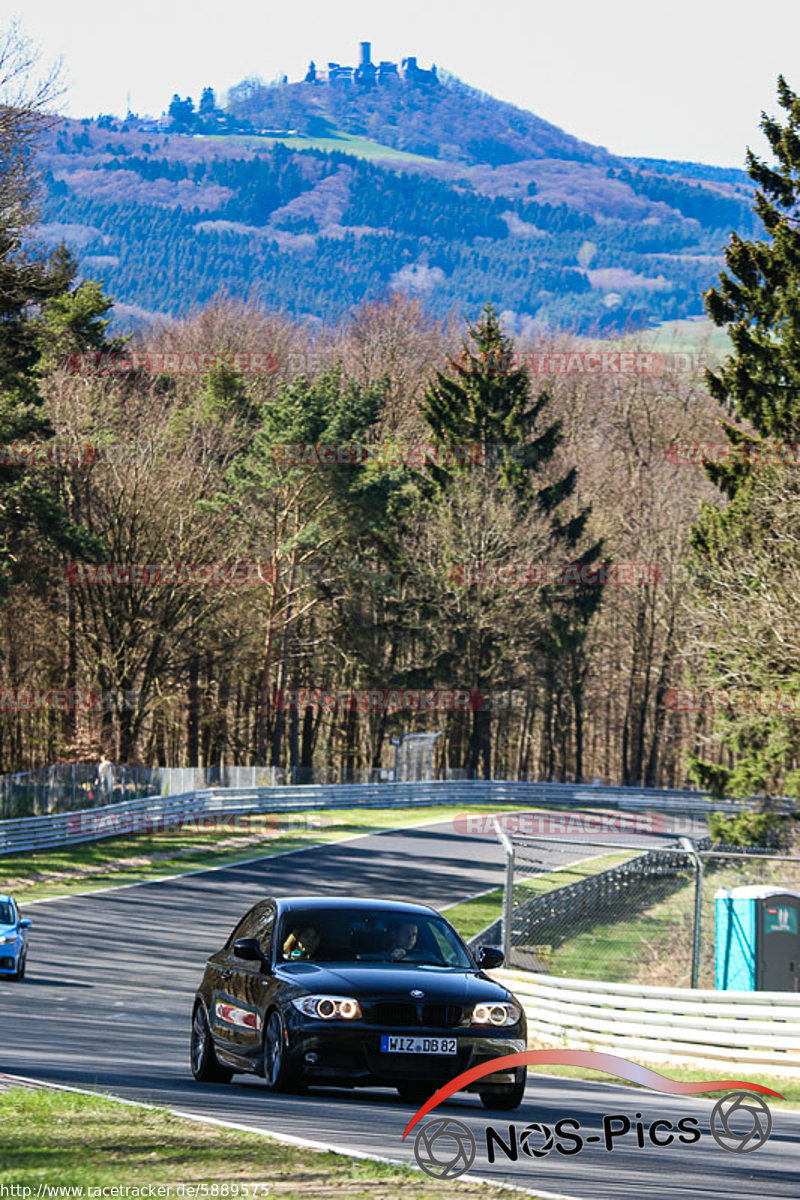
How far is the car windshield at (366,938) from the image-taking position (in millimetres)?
11055

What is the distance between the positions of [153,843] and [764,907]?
27.3 m

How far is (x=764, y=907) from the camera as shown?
1988 cm

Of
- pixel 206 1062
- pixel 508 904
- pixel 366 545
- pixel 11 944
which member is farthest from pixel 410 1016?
pixel 366 545

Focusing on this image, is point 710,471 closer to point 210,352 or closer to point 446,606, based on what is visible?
point 446,606

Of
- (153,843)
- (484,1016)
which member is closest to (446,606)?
(153,843)

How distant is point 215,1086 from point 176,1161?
394 centimetres

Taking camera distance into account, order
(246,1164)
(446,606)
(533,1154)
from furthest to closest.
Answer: (446,606), (533,1154), (246,1164)

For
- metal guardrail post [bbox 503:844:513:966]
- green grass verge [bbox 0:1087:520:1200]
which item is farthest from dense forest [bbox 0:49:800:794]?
green grass verge [bbox 0:1087:520:1200]

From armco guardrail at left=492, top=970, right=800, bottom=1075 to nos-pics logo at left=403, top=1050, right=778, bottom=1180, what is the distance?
2.95 m

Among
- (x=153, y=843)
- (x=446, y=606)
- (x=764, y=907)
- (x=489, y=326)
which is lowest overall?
(x=153, y=843)

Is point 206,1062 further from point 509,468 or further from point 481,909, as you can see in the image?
point 509,468

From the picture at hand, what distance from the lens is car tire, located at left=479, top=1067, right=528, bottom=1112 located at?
10281 millimetres

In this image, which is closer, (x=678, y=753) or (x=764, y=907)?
(x=764, y=907)

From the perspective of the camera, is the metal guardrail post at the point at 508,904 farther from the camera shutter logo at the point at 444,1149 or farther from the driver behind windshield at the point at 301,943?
the camera shutter logo at the point at 444,1149
